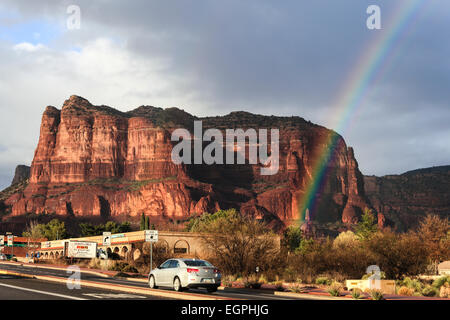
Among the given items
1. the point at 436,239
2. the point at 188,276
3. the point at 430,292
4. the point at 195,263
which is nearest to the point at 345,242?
the point at 436,239

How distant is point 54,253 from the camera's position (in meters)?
113

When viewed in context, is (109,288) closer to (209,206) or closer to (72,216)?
(209,206)

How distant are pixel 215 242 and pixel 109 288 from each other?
69.4ft

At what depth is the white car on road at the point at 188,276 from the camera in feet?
81.4

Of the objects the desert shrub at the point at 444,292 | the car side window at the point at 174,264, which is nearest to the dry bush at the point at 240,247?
the desert shrub at the point at 444,292

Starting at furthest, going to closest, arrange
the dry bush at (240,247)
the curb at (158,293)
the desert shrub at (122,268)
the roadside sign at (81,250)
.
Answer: the roadside sign at (81,250), the desert shrub at (122,268), the dry bush at (240,247), the curb at (158,293)

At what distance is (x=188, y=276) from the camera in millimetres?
24828

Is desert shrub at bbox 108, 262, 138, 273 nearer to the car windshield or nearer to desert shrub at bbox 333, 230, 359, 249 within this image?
desert shrub at bbox 333, 230, 359, 249

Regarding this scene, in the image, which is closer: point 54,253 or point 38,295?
point 38,295

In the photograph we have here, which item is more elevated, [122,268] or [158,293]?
[158,293]

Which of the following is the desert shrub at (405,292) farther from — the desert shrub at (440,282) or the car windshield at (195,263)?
the car windshield at (195,263)

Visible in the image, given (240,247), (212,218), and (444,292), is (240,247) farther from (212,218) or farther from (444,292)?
(212,218)
